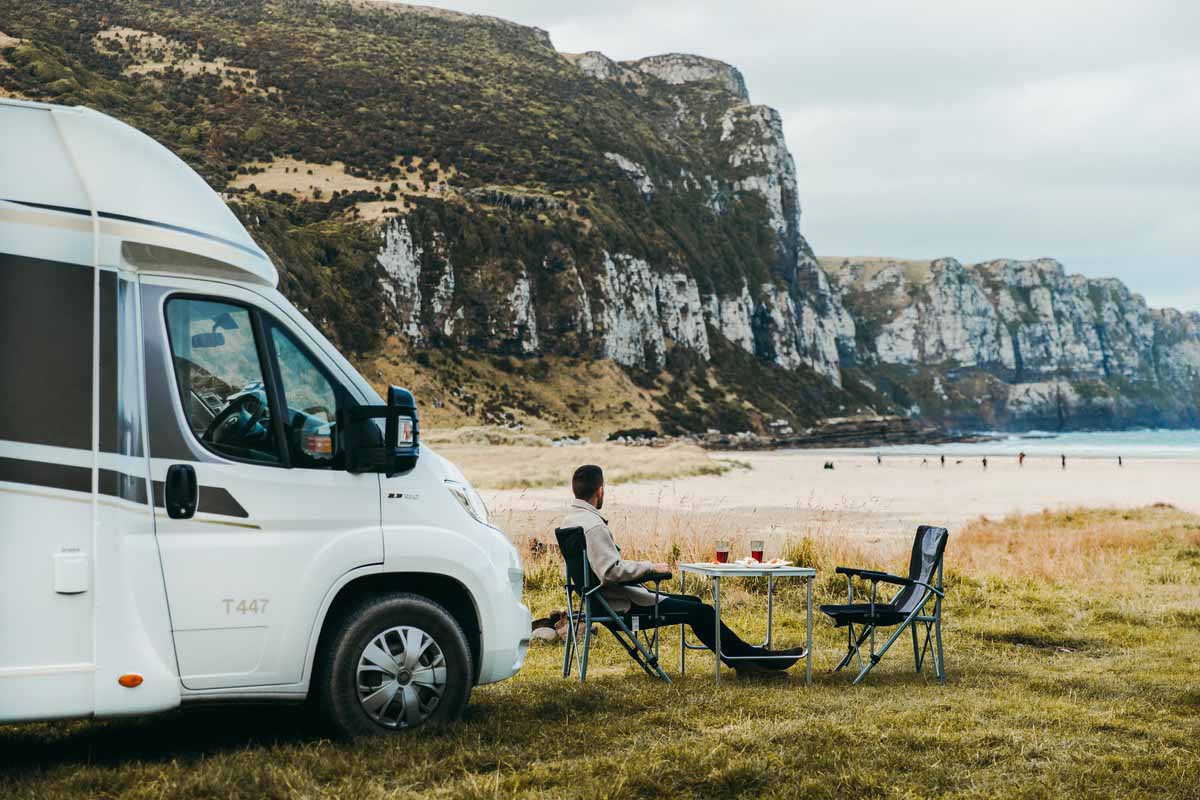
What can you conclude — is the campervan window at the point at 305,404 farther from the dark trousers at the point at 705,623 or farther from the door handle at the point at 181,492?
the dark trousers at the point at 705,623

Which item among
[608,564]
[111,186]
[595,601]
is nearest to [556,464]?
[595,601]

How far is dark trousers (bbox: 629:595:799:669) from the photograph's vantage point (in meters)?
7.93

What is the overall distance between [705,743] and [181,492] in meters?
2.84

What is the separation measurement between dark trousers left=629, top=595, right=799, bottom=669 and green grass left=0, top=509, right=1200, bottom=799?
25cm

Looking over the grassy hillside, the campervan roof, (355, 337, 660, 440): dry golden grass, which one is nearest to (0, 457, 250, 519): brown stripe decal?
the campervan roof

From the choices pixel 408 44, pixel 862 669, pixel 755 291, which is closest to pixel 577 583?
pixel 862 669

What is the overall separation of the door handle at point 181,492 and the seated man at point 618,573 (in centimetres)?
298

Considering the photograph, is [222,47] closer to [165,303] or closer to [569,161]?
[569,161]

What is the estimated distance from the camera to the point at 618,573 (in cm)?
770

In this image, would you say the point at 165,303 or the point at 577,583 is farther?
the point at 577,583

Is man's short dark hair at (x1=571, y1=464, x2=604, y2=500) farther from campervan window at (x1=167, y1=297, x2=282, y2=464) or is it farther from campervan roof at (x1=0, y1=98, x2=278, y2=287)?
campervan roof at (x1=0, y1=98, x2=278, y2=287)

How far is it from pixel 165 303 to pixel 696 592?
8480mm

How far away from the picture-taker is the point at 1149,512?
23844mm

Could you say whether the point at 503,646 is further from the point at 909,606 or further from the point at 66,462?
the point at 909,606
